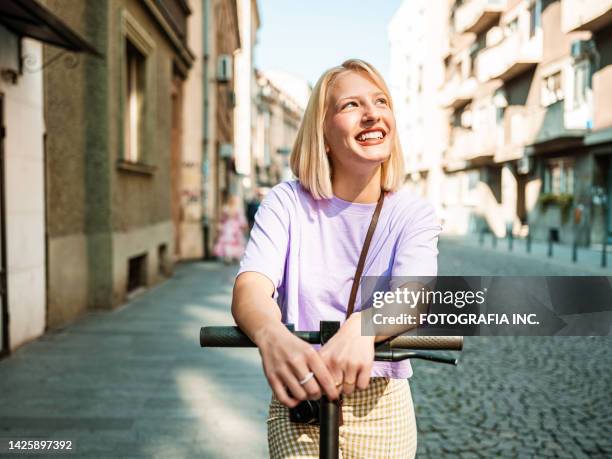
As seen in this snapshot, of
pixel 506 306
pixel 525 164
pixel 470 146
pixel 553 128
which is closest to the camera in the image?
pixel 506 306

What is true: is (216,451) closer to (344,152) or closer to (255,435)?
(255,435)

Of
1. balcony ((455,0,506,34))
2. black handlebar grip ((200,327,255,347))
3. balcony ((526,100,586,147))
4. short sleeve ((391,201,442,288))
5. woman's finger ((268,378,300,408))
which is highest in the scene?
balcony ((455,0,506,34))

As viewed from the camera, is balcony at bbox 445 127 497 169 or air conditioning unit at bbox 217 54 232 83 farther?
balcony at bbox 445 127 497 169

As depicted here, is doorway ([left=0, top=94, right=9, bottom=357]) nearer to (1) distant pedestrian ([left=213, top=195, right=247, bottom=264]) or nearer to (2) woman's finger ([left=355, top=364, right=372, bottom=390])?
(2) woman's finger ([left=355, top=364, right=372, bottom=390])

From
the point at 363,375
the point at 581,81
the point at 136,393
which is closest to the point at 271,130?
the point at 581,81

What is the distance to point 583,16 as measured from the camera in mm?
17688

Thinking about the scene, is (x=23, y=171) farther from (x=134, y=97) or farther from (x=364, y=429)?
(x=364, y=429)

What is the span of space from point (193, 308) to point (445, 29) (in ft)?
105

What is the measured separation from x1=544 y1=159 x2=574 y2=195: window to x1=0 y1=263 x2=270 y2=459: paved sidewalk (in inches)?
721

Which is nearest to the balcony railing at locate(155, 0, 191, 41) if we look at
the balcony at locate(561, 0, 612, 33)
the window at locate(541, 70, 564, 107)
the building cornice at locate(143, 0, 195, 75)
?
the building cornice at locate(143, 0, 195, 75)

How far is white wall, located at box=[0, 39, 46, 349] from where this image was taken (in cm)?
570

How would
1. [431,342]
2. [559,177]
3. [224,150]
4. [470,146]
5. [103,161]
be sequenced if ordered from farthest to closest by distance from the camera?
[470,146], [559,177], [224,150], [103,161], [431,342]

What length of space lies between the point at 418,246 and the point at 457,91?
106 ft

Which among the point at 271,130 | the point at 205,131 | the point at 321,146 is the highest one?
the point at 271,130
